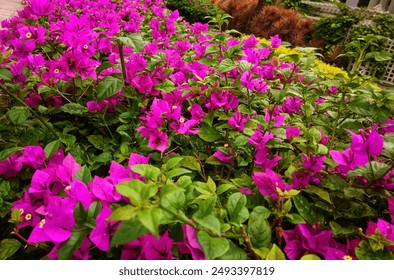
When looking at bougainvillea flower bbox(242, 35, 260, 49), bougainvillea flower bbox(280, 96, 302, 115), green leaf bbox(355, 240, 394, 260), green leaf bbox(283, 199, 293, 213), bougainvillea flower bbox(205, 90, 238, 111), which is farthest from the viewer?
bougainvillea flower bbox(242, 35, 260, 49)

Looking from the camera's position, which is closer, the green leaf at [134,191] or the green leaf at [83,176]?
the green leaf at [134,191]

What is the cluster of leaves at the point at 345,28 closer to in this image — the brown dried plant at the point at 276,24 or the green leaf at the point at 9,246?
the brown dried plant at the point at 276,24

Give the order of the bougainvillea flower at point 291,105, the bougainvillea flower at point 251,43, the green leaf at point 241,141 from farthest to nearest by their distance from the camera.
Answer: the bougainvillea flower at point 251,43 → the bougainvillea flower at point 291,105 → the green leaf at point 241,141

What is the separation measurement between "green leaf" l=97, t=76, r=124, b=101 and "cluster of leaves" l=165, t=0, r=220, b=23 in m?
6.87

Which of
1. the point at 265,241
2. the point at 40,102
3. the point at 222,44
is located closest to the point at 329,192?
the point at 265,241

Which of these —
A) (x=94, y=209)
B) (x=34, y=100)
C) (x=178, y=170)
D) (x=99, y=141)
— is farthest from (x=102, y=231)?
(x=34, y=100)

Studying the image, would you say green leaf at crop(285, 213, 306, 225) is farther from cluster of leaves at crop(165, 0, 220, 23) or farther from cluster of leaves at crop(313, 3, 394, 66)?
cluster of leaves at crop(165, 0, 220, 23)

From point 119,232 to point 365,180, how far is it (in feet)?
2.26

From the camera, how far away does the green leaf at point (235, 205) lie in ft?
2.17

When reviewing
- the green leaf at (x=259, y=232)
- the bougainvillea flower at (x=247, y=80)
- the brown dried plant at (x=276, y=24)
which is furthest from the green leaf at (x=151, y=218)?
the brown dried plant at (x=276, y=24)

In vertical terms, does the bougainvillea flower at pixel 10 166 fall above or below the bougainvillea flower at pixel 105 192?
below

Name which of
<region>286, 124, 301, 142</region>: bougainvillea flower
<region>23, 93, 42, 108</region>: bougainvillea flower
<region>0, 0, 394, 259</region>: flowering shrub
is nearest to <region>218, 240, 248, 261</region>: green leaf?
<region>0, 0, 394, 259</region>: flowering shrub

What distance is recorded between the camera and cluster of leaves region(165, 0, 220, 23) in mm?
7261

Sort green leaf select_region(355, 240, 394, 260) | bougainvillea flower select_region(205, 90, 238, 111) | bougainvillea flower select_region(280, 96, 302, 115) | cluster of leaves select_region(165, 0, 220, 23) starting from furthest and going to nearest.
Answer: cluster of leaves select_region(165, 0, 220, 23) → bougainvillea flower select_region(280, 96, 302, 115) → bougainvillea flower select_region(205, 90, 238, 111) → green leaf select_region(355, 240, 394, 260)
